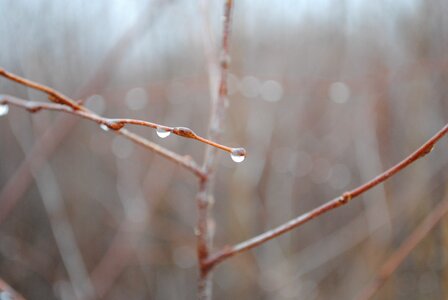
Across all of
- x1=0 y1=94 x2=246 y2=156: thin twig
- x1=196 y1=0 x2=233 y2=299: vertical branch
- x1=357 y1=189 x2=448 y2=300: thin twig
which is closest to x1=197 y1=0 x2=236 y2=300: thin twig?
x1=196 y1=0 x2=233 y2=299: vertical branch

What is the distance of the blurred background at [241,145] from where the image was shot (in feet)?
4.27

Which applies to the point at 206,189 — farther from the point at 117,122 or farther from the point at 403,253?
the point at 403,253

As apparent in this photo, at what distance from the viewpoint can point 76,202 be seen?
2.17 m

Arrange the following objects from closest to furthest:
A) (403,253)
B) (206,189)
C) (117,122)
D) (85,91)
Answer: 1. (117,122)
2. (206,189)
3. (403,253)
4. (85,91)

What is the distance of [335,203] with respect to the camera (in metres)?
0.43

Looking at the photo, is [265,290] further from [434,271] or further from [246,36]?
[246,36]

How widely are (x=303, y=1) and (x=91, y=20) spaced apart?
2.68 ft

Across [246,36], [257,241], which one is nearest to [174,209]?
[246,36]

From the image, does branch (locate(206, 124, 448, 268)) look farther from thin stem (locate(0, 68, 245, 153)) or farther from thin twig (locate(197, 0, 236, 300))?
thin stem (locate(0, 68, 245, 153))

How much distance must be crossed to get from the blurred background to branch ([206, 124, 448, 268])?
787 millimetres

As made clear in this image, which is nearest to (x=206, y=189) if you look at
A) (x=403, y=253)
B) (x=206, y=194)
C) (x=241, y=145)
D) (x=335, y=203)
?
(x=206, y=194)

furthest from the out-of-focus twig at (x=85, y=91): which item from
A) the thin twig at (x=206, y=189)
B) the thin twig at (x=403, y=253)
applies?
the thin twig at (x=403, y=253)

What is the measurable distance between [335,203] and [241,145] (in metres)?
1.09

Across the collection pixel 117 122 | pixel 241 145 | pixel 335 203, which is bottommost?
pixel 241 145
